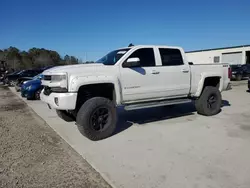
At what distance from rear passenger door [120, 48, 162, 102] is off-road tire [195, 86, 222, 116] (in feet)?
5.77

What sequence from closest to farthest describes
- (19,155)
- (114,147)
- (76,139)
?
(19,155) < (114,147) < (76,139)

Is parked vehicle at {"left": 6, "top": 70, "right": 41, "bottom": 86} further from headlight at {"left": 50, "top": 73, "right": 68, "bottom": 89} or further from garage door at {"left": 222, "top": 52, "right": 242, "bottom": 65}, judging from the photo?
garage door at {"left": 222, "top": 52, "right": 242, "bottom": 65}

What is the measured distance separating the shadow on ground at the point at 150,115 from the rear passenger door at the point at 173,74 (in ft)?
3.19

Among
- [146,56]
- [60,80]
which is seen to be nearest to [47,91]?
[60,80]

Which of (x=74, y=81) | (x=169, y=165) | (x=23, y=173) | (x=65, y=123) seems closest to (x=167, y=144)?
(x=169, y=165)

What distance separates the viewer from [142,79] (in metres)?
6.11

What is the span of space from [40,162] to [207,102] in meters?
5.33

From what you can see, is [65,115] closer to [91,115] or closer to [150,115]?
[91,115]

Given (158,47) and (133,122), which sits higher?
(158,47)

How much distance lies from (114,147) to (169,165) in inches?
52.5

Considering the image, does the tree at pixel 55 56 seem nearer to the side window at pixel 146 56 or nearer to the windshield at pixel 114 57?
the windshield at pixel 114 57

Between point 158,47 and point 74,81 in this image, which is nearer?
point 74,81

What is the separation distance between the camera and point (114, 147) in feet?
16.3

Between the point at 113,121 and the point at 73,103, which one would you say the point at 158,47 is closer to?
the point at 113,121
